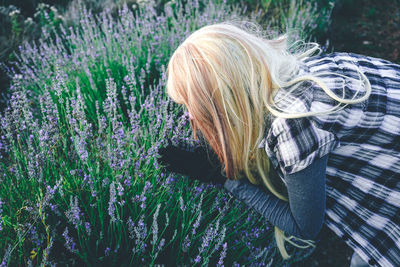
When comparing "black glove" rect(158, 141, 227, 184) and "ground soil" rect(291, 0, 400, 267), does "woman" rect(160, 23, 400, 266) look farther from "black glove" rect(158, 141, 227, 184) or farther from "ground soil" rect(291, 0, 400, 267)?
"ground soil" rect(291, 0, 400, 267)

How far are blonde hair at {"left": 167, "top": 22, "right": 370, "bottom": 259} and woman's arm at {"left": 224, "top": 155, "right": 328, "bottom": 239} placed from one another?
0.18 meters

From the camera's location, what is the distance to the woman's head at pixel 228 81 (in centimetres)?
131

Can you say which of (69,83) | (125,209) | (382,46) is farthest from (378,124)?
(382,46)

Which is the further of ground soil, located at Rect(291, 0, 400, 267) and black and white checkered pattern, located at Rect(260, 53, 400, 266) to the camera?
ground soil, located at Rect(291, 0, 400, 267)

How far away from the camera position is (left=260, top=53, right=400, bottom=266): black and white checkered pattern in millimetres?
1139

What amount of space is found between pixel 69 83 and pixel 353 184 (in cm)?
206

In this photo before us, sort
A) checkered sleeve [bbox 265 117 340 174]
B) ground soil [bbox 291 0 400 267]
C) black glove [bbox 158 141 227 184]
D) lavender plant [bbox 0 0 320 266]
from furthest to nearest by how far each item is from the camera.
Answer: ground soil [bbox 291 0 400 267] → black glove [bbox 158 141 227 184] → lavender plant [bbox 0 0 320 266] → checkered sleeve [bbox 265 117 340 174]

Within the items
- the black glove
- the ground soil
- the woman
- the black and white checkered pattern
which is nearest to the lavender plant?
the black glove

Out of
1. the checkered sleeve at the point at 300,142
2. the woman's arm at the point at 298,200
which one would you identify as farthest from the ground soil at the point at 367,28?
the checkered sleeve at the point at 300,142

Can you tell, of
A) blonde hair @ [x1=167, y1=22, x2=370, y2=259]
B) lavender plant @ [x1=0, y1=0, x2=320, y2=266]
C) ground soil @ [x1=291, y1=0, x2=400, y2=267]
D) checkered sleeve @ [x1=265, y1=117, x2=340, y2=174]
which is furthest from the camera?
ground soil @ [x1=291, y1=0, x2=400, y2=267]

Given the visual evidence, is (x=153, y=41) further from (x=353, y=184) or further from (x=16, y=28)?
(x=353, y=184)

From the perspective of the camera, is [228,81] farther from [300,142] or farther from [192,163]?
[192,163]

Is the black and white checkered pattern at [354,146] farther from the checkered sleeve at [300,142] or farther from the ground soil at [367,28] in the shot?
the ground soil at [367,28]

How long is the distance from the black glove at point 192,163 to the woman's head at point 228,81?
0.83 ft
